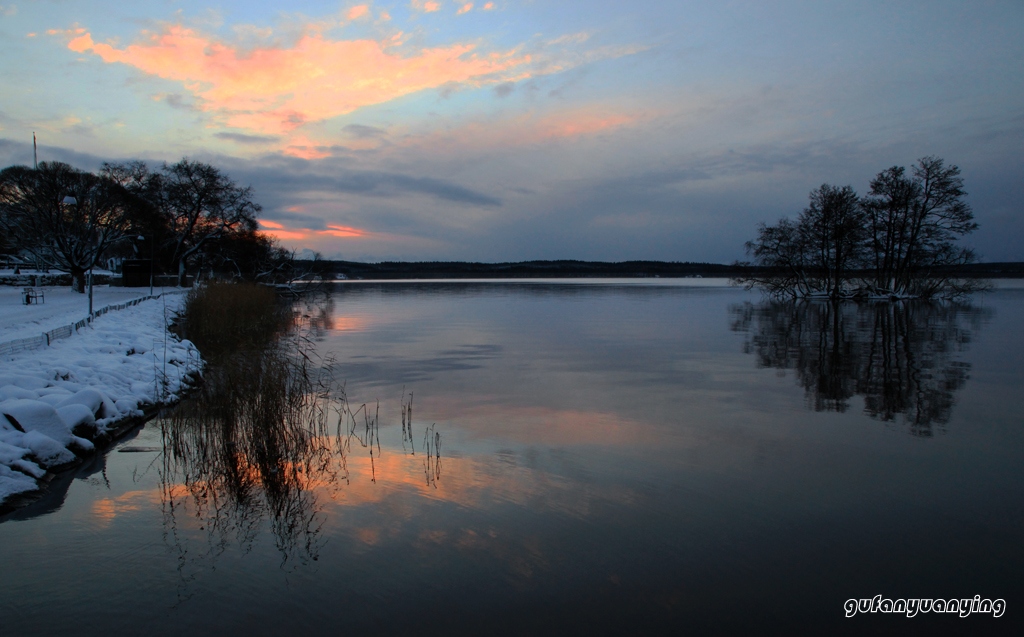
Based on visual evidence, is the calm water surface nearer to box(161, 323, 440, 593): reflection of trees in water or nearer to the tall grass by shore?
box(161, 323, 440, 593): reflection of trees in water

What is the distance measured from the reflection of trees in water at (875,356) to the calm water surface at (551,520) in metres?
0.21

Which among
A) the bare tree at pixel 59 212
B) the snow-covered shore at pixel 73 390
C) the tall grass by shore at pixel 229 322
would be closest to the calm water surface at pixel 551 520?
the snow-covered shore at pixel 73 390

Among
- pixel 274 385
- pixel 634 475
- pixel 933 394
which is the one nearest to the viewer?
pixel 634 475

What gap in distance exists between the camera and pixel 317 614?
16.2 ft

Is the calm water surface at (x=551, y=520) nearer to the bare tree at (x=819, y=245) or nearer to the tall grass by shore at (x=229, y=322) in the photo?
the tall grass by shore at (x=229, y=322)

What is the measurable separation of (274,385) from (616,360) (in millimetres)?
10845

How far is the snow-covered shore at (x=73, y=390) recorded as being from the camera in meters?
8.07

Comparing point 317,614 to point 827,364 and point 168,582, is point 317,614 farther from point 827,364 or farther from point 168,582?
point 827,364

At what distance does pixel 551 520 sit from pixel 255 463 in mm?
4248

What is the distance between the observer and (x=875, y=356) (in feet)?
61.7

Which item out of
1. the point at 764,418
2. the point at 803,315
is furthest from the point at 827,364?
the point at 803,315

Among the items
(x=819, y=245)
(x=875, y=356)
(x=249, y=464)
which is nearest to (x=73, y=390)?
(x=249, y=464)

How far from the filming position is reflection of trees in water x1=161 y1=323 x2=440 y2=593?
6465mm

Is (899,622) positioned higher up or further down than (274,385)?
further down
